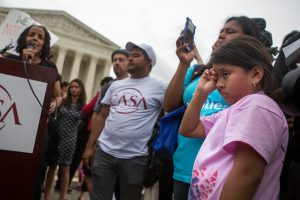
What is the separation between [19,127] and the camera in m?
1.97

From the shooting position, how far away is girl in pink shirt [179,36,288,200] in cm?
101

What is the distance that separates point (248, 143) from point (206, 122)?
547mm

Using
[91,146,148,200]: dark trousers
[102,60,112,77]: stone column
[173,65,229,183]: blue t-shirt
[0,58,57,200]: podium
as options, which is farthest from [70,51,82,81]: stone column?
[173,65,229,183]: blue t-shirt

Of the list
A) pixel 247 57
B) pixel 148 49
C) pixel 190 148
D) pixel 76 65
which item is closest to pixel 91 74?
pixel 76 65

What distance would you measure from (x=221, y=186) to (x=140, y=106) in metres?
1.80

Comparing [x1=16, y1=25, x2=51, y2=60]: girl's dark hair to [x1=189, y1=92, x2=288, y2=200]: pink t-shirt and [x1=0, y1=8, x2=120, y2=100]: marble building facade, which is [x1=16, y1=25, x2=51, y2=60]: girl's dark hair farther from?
[x1=0, y1=8, x2=120, y2=100]: marble building facade

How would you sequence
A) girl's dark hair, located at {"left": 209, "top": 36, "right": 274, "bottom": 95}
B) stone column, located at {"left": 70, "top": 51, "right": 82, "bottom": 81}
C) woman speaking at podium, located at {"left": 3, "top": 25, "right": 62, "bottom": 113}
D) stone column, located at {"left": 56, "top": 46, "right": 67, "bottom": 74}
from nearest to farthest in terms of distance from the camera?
girl's dark hair, located at {"left": 209, "top": 36, "right": 274, "bottom": 95} < woman speaking at podium, located at {"left": 3, "top": 25, "right": 62, "bottom": 113} < stone column, located at {"left": 56, "top": 46, "right": 67, "bottom": 74} < stone column, located at {"left": 70, "top": 51, "right": 82, "bottom": 81}

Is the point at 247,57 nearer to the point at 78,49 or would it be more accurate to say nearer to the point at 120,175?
the point at 120,175

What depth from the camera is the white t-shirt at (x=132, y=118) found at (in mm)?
2732

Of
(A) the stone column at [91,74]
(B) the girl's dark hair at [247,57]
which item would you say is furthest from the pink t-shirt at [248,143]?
(A) the stone column at [91,74]

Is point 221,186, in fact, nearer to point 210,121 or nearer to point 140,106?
point 210,121

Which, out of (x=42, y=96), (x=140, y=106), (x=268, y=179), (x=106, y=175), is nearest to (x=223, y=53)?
(x=268, y=179)

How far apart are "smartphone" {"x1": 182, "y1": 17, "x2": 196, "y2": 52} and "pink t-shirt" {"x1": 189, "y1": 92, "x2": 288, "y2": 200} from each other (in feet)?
3.30

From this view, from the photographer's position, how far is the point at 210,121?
152 centimetres
